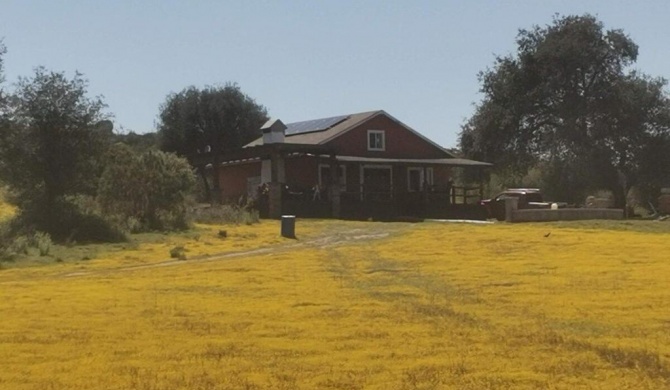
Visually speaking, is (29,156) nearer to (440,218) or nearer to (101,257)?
(101,257)

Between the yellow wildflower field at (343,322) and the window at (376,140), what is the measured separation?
29603 mm

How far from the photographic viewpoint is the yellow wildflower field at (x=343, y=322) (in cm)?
889

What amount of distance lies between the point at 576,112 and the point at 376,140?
12368 mm

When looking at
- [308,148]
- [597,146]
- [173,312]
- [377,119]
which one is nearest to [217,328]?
[173,312]

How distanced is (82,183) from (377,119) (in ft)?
82.4

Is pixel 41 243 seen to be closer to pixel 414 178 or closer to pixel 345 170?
pixel 345 170

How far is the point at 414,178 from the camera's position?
2089 inches

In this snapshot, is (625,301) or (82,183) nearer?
(625,301)

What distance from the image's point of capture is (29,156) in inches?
1158

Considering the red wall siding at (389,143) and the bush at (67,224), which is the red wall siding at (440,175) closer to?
the red wall siding at (389,143)

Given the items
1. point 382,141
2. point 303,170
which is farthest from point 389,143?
point 303,170

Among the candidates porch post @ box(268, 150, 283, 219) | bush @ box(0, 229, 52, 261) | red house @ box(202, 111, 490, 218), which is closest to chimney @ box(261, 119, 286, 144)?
red house @ box(202, 111, 490, 218)

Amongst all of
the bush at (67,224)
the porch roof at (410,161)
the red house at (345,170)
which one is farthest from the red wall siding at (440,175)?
the bush at (67,224)

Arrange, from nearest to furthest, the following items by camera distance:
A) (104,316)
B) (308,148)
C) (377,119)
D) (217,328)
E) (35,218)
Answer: (217,328), (104,316), (35,218), (308,148), (377,119)
